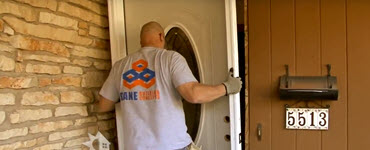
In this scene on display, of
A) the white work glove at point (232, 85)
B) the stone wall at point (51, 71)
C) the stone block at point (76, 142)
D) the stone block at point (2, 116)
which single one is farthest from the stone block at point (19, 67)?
the white work glove at point (232, 85)

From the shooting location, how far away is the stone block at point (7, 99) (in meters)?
1.75

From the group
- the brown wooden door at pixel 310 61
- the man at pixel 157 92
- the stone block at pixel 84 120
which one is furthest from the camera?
the brown wooden door at pixel 310 61

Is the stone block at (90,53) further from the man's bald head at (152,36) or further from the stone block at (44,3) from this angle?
the man's bald head at (152,36)

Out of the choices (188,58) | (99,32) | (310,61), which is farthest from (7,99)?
(310,61)

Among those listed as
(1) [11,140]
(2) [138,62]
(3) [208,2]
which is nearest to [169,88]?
(2) [138,62]

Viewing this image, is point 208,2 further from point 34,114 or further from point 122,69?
point 34,114

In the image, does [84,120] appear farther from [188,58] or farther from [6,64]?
[188,58]

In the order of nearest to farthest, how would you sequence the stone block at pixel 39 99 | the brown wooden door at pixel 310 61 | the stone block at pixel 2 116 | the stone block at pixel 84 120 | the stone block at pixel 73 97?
the stone block at pixel 2 116, the stone block at pixel 39 99, the stone block at pixel 73 97, the stone block at pixel 84 120, the brown wooden door at pixel 310 61

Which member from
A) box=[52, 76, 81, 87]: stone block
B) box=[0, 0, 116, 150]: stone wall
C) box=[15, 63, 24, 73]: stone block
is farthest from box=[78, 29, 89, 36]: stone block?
box=[15, 63, 24, 73]: stone block

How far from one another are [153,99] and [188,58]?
52cm

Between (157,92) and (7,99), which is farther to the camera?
(157,92)

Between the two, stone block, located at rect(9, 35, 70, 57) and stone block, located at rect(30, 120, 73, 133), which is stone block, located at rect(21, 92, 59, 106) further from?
stone block, located at rect(9, 35, 70, 57)

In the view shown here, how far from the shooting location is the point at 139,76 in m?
2.10

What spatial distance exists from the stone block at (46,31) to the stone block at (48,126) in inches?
20.1
